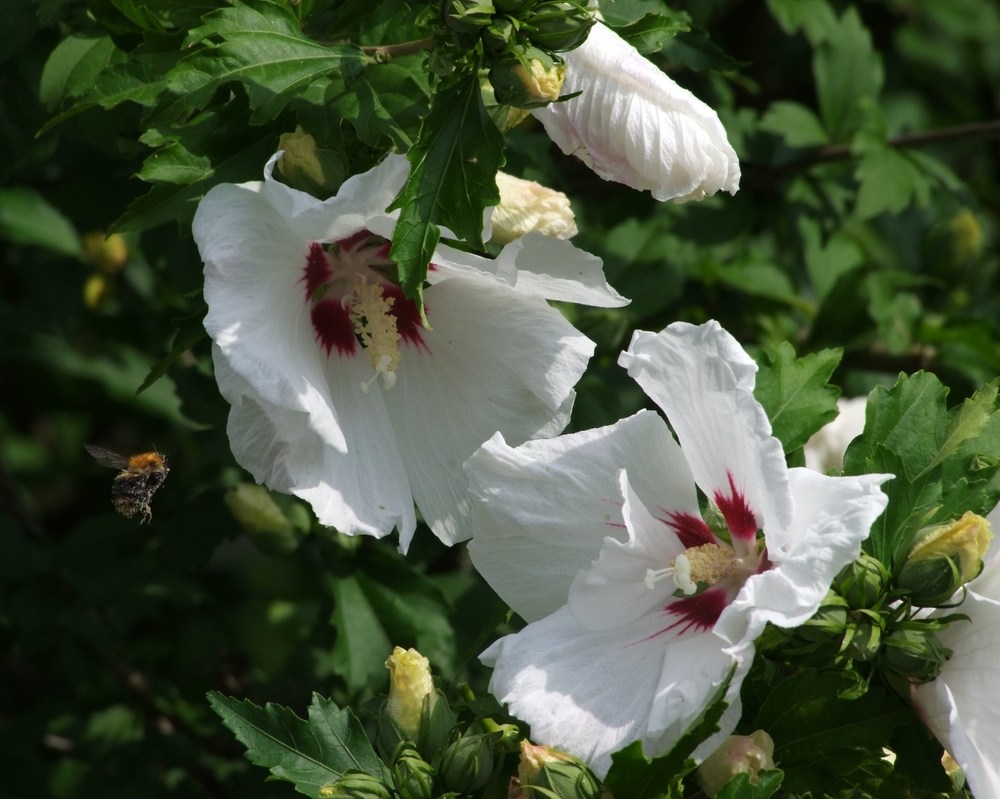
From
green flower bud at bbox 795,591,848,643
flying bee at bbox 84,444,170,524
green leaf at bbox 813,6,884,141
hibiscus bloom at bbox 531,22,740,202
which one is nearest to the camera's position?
green flower bud at bbox 795,591,848,643

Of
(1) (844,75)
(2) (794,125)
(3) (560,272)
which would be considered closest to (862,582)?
(3) (560,272)

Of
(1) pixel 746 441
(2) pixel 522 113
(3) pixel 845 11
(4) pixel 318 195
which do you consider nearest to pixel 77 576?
(4) pixel 318 195

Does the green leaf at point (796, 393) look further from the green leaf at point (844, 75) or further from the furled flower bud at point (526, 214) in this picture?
the green leaf at point (844, 75)

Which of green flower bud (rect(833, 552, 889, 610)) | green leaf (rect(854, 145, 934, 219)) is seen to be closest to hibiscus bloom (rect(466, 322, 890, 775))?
green flower bud (rect(833, 552, 889, 610))

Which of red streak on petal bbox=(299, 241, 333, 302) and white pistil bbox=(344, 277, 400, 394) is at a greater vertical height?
red streak on petal bbox=(299, 241, 333, 302)

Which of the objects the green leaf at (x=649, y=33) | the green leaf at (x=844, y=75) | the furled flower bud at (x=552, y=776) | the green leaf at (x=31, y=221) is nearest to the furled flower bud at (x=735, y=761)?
the furled flower bud at (x=552, y=776)

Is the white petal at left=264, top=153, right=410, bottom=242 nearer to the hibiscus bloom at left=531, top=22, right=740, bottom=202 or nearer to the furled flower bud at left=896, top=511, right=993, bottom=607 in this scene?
the hibiscus bloom at left=531, top=22, right=740, bottom=202

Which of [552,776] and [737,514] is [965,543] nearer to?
[737,514]
